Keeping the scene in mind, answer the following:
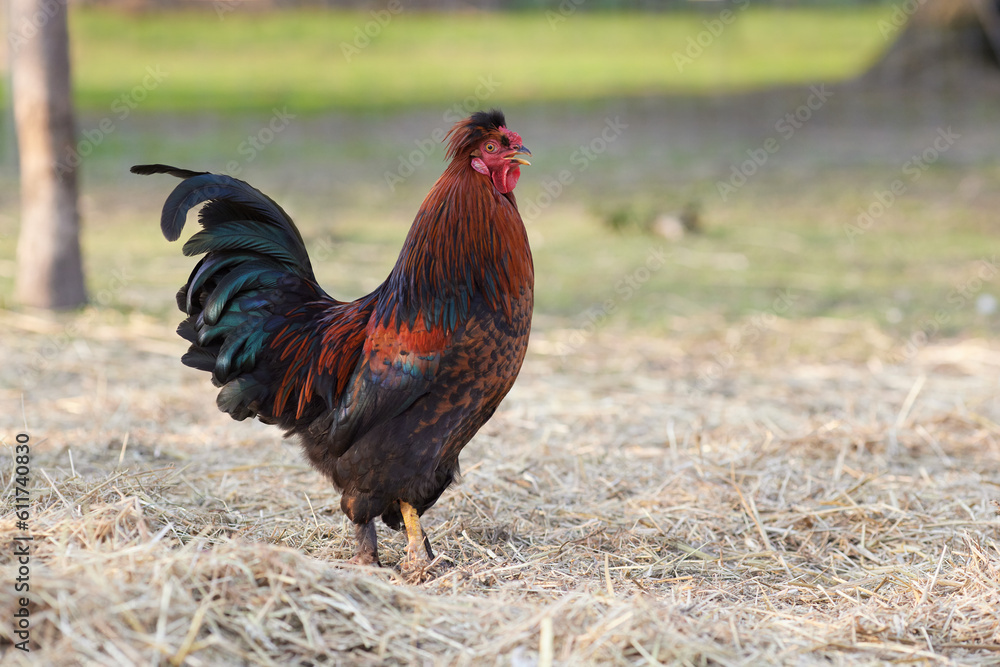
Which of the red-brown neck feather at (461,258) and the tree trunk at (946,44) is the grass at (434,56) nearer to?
the tree trunk at (946,44)

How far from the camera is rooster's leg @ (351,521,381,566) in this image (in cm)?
371

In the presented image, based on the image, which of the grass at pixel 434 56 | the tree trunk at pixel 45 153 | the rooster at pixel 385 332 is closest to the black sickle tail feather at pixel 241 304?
the rooster at pixel 385 332

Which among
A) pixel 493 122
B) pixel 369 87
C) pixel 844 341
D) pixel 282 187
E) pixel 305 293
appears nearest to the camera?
pixel 493 122

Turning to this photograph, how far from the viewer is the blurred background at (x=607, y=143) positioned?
877 cm

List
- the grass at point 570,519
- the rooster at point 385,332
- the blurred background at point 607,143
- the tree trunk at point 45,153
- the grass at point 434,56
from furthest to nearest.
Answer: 1. the grass at point 434,56
2. the blurred background at point 607,143
3. the tree trunk at point 45,153
4. the rooster at point 385,332
5. the grass at point 570,519

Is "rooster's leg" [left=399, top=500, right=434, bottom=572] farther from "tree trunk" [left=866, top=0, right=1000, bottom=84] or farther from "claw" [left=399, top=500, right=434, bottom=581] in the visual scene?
"tree trunk" [left=866, top=0, right=1000, bottom=84]

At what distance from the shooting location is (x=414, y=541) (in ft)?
12.2

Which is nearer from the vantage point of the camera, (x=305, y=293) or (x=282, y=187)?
(x=305, y=293)

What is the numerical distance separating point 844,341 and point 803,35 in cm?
2317

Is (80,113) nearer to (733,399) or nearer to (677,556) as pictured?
(733,399)

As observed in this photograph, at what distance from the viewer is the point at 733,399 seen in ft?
20.4

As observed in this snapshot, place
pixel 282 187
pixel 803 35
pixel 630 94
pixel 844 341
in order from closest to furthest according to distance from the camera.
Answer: pixel 844 341 → pixel 282 187 → pixel 630 94 → pixel 803 35

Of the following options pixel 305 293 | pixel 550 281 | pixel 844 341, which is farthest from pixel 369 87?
pixel 305 293

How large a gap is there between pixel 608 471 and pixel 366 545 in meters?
1.63
